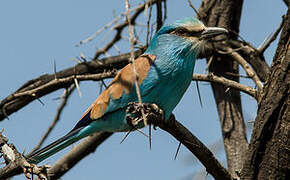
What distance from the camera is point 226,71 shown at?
518cm

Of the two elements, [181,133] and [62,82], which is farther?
[62,82]

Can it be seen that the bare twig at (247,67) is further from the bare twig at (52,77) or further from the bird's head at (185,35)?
the bare twig at (52,77)

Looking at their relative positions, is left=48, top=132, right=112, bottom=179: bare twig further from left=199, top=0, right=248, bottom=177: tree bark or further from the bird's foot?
the bird's foot

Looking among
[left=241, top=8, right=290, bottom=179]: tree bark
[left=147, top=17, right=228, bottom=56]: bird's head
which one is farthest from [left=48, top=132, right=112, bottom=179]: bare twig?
[left=241, top=8, right=290, bottom=179]: tree bark

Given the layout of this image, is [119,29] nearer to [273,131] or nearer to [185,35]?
[185,35]

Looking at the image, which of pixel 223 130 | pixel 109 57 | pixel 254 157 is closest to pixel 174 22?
pixel 109 57

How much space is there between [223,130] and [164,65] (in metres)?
1.21

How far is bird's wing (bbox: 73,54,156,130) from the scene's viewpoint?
4.06m

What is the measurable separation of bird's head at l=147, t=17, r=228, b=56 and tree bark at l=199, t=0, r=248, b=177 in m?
0.75

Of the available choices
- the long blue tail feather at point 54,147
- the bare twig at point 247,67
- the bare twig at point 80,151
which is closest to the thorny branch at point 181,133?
the bare twig at point 247,67

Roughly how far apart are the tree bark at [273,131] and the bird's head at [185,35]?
48.8 inches

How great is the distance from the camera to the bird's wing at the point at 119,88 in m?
4.06

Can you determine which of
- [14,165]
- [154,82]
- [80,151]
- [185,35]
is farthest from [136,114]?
[80,151]

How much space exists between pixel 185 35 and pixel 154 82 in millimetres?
686
